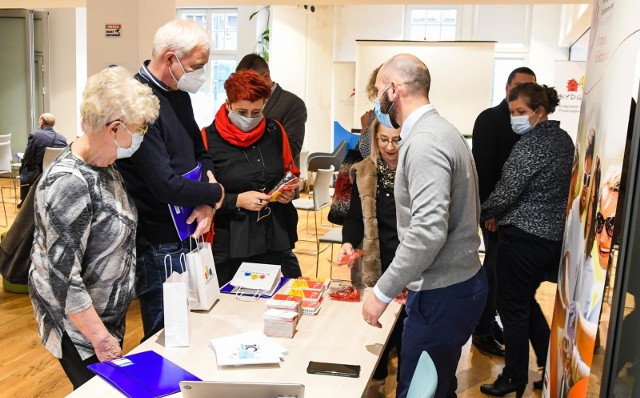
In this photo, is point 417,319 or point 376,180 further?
point 376,180

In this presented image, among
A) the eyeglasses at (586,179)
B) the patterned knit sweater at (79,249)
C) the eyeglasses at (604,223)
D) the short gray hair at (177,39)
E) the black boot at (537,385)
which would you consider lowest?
the black boot at (537,385)

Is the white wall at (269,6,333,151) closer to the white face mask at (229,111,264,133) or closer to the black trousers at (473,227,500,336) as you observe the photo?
the black trousers at (473,227,500,336)

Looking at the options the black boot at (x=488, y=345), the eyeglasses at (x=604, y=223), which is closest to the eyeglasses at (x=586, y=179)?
the eyeglasses at (x=604, y=223)

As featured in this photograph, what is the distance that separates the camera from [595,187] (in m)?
1.91

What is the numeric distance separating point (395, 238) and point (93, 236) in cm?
147

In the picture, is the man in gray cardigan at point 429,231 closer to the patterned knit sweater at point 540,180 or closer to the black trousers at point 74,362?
the black trousers at point 74,362

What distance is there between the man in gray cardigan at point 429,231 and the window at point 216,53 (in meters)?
11.9

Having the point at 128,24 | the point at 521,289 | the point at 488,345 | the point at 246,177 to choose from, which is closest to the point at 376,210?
the point at 246,177

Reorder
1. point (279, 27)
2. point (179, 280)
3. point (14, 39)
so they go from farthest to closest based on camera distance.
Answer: point (14, 39)
point (279, 27)
point (179, 280)

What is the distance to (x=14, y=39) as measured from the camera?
12.5 metres

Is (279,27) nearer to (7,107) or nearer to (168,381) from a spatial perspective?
(7,107)

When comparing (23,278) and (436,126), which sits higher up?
(436,126)

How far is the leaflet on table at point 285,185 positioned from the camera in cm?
301

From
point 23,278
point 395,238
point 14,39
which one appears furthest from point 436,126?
point 14,39
